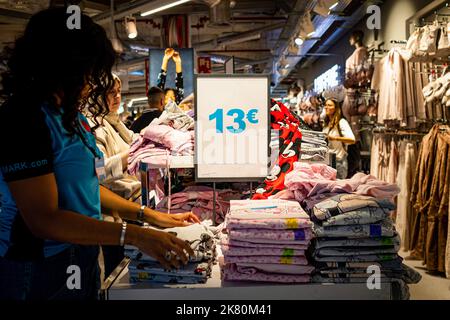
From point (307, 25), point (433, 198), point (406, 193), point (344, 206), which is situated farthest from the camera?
point (307, 25)

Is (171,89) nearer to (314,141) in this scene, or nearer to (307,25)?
(307,25)

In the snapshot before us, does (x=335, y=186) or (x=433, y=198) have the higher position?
(x=335, y=186)

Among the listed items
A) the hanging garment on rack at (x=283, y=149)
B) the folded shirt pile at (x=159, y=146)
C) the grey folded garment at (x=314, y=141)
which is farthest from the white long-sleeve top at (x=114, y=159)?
the grey folded garment at (x=314, y=141)

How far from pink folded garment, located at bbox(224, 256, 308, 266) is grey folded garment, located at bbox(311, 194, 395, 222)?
153 millimetres

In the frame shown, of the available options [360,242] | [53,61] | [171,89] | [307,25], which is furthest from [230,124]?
[307,25]

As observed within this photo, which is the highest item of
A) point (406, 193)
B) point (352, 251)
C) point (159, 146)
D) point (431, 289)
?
point (159, 146)

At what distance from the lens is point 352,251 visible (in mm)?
1559

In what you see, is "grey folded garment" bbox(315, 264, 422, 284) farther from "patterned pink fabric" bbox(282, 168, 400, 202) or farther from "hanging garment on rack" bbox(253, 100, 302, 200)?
"hanging garment on rack" bbox(253, 100, 302, 200)

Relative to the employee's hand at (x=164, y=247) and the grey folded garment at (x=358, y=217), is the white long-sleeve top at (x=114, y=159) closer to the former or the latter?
the employee's hand at (x=164, y=247)

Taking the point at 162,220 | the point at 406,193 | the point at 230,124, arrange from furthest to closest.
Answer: the point at 406,193 → the point at 230,124 → the point at 162,220

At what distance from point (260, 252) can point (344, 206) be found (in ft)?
1.04

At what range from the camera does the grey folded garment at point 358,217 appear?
155cm

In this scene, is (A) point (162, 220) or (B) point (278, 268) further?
(A) point (162, 220)

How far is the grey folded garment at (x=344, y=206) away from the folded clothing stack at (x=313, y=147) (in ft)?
2.75
